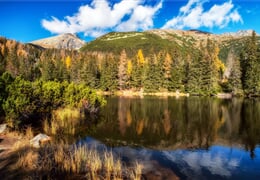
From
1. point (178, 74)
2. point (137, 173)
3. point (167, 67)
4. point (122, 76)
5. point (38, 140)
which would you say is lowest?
point (137, 173)

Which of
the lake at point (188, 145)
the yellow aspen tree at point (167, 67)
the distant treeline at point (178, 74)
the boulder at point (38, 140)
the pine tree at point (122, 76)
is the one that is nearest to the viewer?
the lake at point (188, 145)

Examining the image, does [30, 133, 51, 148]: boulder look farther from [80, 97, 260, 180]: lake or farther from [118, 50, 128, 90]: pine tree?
[118, 50, 128, 90]: pine tree

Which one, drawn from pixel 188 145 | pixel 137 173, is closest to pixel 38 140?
pixel 137 173

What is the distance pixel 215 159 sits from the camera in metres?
11.7

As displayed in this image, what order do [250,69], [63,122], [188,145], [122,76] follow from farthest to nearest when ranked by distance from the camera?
[122,76]
[250,69]
[63,122]
[188,145]

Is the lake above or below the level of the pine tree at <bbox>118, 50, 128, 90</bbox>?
below

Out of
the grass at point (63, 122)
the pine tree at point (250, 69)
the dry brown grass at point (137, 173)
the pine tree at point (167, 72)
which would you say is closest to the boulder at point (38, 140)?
the grass at point (63, 122)

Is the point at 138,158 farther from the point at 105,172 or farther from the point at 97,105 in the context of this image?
the point at 97,105

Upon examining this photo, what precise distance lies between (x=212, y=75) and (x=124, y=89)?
2959 cm

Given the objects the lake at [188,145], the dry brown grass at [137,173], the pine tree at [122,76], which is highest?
the pine tree at [122,76]

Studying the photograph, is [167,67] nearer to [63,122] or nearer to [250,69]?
[250,69]

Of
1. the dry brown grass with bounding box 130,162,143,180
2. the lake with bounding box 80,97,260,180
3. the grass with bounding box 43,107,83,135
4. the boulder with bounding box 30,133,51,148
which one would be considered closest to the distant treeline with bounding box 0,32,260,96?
the lake with bounding box 80,97,260,180

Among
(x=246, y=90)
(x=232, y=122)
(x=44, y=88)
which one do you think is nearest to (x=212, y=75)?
(x=246, y=90)

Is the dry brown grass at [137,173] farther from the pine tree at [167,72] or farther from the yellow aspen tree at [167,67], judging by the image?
the yellow aspen tree at [167,67]
